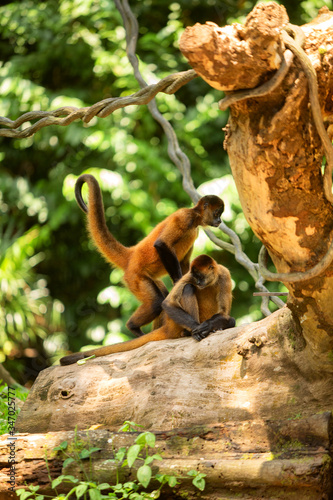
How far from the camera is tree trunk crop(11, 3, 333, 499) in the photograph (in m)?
2.28

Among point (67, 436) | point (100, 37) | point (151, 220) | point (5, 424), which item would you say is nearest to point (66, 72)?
point (100, 37)

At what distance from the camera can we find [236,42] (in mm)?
2168

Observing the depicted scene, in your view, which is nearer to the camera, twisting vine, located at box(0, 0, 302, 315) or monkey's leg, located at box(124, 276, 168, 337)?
twisting vine, located at box(0, 0, 302, 315)

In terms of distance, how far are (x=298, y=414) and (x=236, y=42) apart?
1.93 m

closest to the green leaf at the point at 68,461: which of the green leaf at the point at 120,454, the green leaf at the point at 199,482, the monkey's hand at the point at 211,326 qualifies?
the green leaf at the point at 120,454

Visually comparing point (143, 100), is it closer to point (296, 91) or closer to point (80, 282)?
point (296, 91)

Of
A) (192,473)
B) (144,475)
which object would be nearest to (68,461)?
(144,475)

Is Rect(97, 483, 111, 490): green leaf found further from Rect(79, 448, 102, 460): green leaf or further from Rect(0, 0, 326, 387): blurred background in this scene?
Rect(0, 0, 326, 387): blurred background

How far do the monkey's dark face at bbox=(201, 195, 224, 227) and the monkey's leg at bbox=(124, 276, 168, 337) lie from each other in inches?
27.9

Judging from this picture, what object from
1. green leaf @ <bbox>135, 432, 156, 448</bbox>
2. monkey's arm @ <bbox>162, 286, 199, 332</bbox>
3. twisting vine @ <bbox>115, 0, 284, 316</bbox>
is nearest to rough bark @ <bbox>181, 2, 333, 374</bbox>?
green leaf @ <bbox>135, 432, 156, 448</bbox>

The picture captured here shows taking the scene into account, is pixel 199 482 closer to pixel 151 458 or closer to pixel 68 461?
pixel 151 458

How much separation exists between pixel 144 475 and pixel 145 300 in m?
2.50

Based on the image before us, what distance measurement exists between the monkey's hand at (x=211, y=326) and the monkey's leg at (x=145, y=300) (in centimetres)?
92

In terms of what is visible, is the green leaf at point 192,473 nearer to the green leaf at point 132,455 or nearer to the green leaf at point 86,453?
the green leaf at point 132,455
